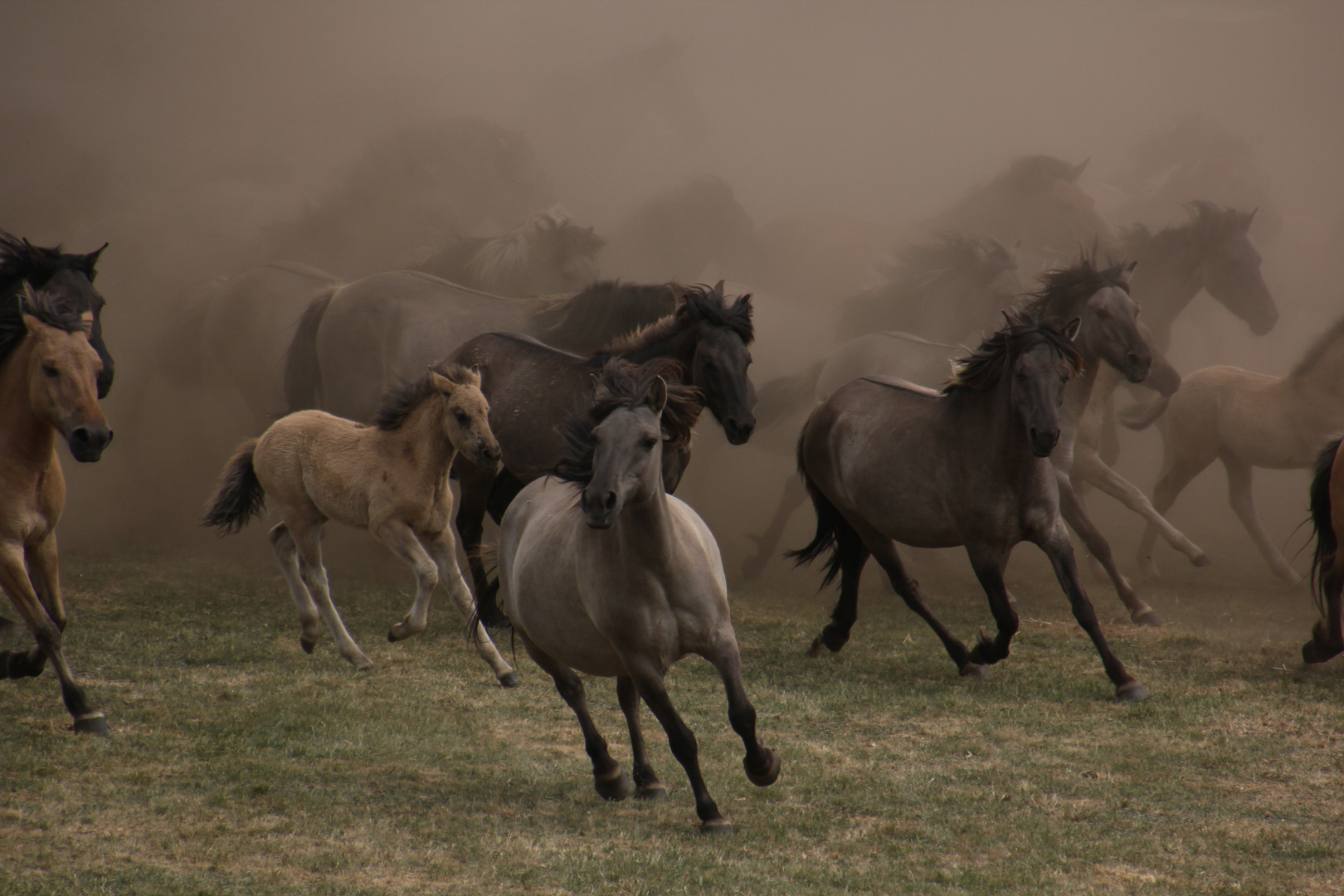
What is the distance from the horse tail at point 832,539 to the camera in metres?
6.85

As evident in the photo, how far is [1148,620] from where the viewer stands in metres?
7.36

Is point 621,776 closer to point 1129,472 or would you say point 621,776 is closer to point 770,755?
point 770,755

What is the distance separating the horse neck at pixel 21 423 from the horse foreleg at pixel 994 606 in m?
4.34

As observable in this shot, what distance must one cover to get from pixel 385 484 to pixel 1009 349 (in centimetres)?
334

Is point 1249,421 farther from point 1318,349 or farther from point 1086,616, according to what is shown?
point 1086,616

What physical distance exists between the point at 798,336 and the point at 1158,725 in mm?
8933

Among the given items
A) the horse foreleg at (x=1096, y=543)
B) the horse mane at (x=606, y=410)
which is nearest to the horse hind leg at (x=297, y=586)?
the horse mane at (x=606, y=410)

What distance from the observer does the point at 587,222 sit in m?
18.9

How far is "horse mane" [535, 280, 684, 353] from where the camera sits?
308 inches

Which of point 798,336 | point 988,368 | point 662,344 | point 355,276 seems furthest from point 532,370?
point 355,276

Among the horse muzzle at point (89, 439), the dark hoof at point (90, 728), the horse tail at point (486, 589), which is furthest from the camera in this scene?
the horse tail at point (486, 589)

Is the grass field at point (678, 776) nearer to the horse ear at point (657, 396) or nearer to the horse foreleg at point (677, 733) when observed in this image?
the horse foreleg at point (677, 733)

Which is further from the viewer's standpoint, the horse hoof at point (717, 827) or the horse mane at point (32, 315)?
the horse mane at point (32, 315)

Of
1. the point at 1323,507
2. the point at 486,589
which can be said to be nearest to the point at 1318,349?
the point at 1323,507
